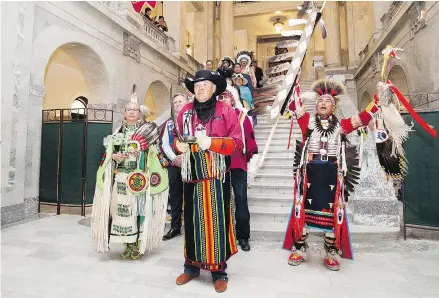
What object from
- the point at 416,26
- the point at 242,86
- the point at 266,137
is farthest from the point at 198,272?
the point at 416,26

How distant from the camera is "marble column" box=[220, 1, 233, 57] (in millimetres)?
16188

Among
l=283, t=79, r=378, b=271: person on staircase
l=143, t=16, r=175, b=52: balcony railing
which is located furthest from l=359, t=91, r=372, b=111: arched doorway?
l=283, t=79, r=378, b=271: person on staircase

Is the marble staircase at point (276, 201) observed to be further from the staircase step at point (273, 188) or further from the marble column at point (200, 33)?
the marble column at point (200, 33)

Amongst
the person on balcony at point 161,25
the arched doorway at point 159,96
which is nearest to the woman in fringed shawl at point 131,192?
the arched doorway at point 159,96

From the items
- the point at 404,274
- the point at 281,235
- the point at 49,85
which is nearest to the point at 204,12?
the point at 49,85

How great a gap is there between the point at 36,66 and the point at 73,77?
7.38 metres

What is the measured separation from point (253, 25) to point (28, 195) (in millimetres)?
18958

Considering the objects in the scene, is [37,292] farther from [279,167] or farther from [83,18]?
[83,18]

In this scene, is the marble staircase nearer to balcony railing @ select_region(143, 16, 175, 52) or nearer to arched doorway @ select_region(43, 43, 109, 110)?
arched doorway @ select_region(43, 43, 109, 110)

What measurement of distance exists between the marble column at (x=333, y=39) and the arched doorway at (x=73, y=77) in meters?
11.5

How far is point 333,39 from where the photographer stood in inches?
572

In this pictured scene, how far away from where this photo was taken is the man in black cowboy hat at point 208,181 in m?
2.58

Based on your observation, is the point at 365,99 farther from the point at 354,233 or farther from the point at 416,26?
the point at 354,233

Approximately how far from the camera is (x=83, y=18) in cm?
717
